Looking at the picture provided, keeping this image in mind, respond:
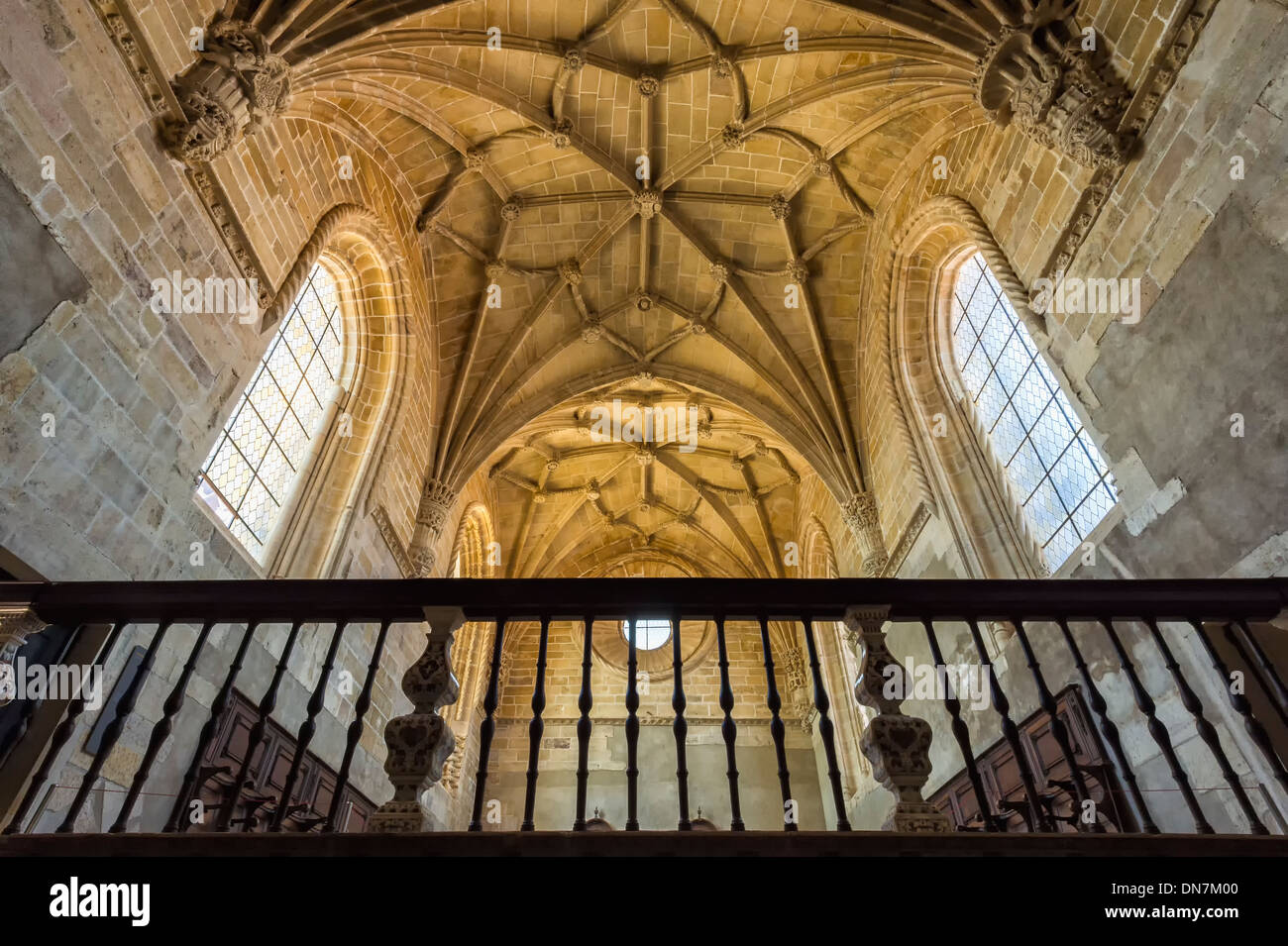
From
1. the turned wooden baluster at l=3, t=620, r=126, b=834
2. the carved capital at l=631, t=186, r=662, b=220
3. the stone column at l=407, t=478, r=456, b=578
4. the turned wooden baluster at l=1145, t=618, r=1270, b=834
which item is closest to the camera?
the turned wooden baluster at l=1145, t=618, r=1270, b=834

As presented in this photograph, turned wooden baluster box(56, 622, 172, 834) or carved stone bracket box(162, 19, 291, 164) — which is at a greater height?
carved stone bracket box(162, 19, 291, 164)

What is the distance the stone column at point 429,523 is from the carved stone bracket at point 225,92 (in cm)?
581

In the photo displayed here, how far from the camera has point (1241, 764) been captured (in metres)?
4.43

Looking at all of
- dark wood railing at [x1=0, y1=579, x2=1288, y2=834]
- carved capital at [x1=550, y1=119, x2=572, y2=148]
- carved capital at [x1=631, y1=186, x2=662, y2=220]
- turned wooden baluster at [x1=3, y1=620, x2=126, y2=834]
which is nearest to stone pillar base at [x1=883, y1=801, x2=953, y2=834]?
dark wood railing at [x1=0, y1=579, x2=1288, y2=834]

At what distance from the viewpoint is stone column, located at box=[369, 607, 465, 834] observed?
2.03 metres

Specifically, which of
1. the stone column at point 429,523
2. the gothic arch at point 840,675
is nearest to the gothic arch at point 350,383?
the stone column at point 429,523

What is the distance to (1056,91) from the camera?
5613 millimetres

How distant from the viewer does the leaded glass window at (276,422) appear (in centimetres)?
657

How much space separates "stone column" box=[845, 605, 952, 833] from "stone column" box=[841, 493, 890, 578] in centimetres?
790

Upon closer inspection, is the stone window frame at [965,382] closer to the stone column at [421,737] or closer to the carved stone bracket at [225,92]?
the stone column at [421,737]

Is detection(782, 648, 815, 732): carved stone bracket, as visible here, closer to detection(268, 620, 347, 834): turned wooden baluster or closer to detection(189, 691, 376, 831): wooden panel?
detection(189, 691, 376, 831): wooden panel
